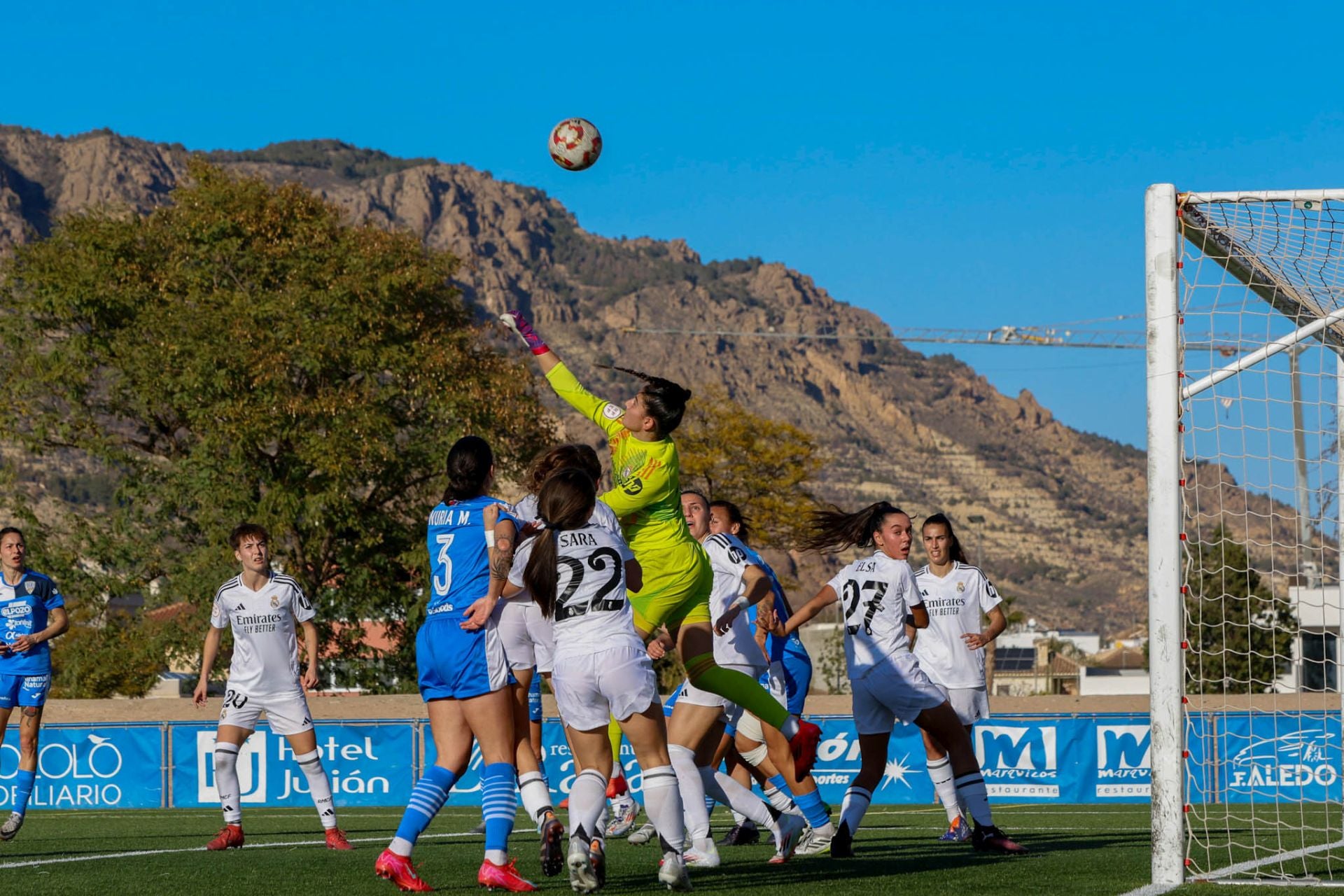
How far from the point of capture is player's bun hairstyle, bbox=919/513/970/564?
34.6 feet

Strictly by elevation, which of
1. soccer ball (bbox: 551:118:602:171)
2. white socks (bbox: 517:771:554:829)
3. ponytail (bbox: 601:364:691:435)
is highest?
soccer ball (bbox: 551:118:602:171)

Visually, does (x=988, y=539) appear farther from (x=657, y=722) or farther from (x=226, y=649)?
(x=657, y=722)

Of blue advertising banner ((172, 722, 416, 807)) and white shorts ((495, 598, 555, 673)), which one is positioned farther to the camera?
blue advertising banner ((172, 722, 416, 807))

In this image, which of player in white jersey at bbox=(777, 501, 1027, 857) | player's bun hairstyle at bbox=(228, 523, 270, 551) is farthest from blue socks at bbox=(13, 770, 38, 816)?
player in white jersey at bbox=(777, 501, 1027, 857)

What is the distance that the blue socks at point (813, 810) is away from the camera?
28.1ft

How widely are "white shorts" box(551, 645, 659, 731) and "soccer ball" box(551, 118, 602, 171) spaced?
24.5 feet

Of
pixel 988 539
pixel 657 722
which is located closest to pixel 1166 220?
pixel 657 722

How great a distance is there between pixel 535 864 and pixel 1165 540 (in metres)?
3.63

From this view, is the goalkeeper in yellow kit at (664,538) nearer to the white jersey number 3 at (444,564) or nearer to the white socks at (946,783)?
the white jersey number 3 at (444,564)

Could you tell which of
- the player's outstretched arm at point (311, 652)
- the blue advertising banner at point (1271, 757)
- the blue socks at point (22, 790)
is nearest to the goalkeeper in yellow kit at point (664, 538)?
the player's outstretched arm at point (311, 652)

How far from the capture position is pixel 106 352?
35.2m

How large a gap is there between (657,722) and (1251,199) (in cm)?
380

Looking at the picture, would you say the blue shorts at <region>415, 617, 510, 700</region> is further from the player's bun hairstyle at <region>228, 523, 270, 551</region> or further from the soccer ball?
the soccer ball

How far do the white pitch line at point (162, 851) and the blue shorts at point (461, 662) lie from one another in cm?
301
